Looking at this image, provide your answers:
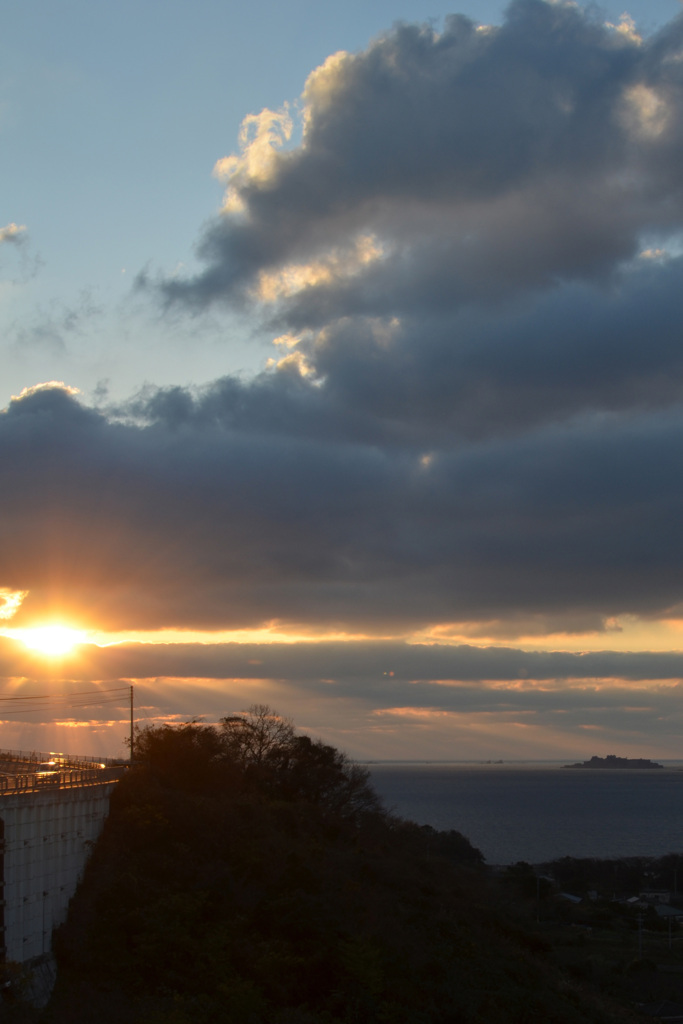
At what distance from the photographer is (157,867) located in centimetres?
3953

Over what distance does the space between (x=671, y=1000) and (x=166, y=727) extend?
121ft

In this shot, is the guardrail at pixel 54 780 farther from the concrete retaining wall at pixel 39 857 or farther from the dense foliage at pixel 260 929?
the dense foliage at pixel 260 929

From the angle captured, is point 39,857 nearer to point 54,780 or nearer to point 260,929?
point 54,780

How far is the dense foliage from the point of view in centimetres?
3319

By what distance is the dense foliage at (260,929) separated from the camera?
109ft

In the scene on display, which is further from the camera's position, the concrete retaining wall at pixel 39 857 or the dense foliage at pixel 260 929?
the dense foliage at pixel 260 929

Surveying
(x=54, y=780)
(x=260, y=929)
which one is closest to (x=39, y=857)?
(x=54, y=780)

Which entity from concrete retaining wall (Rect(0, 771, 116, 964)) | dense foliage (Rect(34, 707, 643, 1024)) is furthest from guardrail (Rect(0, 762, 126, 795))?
dense foliage (Rect(34, 707, 643, 1024))

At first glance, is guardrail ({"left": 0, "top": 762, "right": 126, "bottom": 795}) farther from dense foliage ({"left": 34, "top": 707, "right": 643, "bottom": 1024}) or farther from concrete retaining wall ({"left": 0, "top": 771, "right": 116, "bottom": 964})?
dense foliage ({"left": 34, "top": 707, "right": 643, "bottom": 1024})

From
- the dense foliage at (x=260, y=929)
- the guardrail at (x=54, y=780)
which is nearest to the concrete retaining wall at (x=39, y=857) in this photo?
Answer: the guardrail at (x=54, y=780)

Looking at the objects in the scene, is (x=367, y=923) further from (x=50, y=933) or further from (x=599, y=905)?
(x=599, y=905)

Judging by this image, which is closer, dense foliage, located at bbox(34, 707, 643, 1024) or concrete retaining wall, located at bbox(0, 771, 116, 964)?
concrete retaining wall, located at bbox(0, 771, 116, 964)

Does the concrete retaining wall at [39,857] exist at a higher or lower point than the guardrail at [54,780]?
lower

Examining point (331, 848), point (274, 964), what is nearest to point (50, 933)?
point (274, 964)
